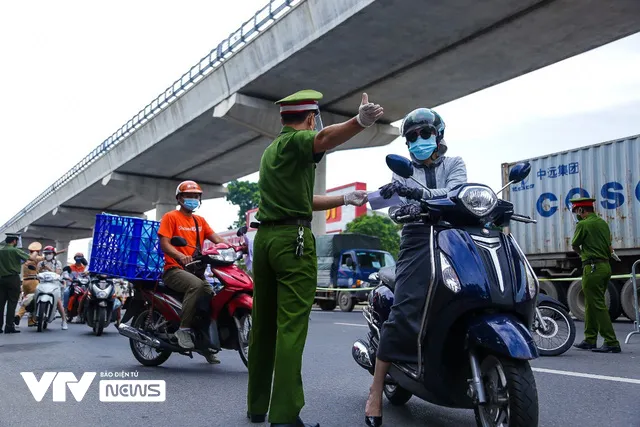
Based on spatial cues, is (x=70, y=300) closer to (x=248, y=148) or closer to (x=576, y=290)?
(x=576, y=290)

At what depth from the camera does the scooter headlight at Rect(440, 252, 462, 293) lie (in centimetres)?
306

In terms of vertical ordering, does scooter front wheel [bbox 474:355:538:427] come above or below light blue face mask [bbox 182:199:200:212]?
below

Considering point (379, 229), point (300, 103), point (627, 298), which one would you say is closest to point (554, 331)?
point (300, 103)

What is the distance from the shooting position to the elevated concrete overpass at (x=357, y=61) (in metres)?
15.2

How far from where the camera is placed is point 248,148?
2905cm

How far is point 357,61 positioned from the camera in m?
18.3

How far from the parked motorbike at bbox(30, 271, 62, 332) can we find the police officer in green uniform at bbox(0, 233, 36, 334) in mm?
377

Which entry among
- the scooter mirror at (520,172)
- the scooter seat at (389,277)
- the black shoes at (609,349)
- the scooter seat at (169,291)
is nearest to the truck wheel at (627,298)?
the black shoes at (609,349)

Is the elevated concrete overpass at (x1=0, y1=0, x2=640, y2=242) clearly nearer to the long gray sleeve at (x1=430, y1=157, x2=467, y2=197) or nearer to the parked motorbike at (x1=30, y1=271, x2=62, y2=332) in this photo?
the parked motorbike at (x1=30, y1=271, x2=62, y2=332)

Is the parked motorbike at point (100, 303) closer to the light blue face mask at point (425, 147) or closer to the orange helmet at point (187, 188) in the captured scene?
the orange helmet at point (187, 188)

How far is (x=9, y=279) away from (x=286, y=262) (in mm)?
9371

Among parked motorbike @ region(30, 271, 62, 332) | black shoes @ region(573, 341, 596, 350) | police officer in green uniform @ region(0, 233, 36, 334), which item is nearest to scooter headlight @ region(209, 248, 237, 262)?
black shoes @ region(573, 341, 596, 350)

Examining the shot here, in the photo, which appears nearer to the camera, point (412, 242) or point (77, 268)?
point (412, 242)

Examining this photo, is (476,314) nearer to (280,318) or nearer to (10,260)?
(280,318)
